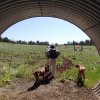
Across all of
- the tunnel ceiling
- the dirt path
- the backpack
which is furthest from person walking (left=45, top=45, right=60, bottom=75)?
the tunnel ceiling

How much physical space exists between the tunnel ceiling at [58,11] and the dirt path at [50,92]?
2438 mm

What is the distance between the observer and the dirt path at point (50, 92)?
14.7m

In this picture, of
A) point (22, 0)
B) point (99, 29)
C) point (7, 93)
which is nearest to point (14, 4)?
point (22, 0)

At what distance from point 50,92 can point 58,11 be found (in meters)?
3.50

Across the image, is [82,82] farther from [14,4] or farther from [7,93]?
[14,4]

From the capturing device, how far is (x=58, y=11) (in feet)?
50.9

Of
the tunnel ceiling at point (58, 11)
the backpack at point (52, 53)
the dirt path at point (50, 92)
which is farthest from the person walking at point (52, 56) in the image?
the tunnel ceiling at point (58, 11)

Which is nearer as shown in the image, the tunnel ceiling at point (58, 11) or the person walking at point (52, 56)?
the tunnel ceiling at point (58, 11)

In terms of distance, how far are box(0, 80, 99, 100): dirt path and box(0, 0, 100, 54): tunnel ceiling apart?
244cm

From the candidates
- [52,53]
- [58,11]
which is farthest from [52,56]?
[58,11]

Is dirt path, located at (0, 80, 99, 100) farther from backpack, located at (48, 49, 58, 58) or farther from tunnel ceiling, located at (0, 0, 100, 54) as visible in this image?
tunnel ceiling, located at (0, 0, 100, 54)

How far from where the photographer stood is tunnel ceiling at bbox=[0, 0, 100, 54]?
12570 millimetres

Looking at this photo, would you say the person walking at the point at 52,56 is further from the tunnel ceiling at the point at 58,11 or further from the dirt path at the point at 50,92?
the tunnel ceiling at the point at 58,11

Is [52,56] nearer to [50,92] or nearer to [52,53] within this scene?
[52,53]
